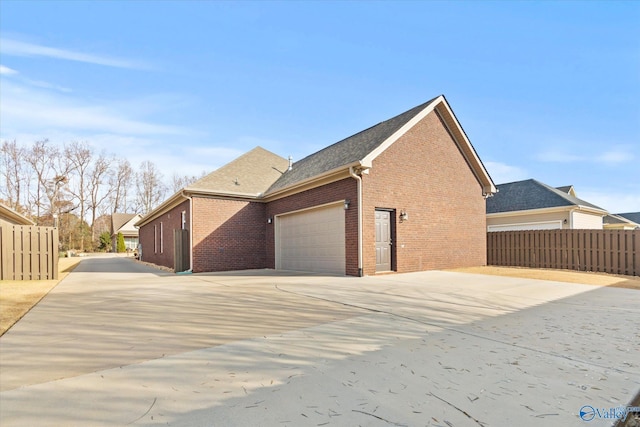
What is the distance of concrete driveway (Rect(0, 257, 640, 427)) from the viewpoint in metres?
2.34

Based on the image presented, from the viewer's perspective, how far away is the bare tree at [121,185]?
4925 centimetres

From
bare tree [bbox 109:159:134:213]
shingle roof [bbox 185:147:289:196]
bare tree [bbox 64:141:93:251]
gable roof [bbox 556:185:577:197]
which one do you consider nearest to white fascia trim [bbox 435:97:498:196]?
shingle roof [bbox 185:147:289:196]

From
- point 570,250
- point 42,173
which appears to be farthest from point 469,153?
point 42,173

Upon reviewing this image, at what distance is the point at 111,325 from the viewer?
493 centimetres

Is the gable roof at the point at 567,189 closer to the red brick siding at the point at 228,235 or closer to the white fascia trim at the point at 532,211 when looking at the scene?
the white fascia trim at the point at 532,211

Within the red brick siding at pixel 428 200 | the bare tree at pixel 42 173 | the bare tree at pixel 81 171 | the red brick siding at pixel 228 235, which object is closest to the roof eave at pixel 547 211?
the red brick siding at pixel 428 200

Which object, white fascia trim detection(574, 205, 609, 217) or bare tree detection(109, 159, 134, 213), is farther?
bare tree detection(109, 159, 134, 213)

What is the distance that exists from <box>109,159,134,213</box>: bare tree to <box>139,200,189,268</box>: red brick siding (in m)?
30.3

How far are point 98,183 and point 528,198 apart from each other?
5268cm

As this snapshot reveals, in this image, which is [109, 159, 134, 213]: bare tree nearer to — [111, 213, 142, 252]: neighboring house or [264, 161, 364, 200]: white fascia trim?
[111, 213, 142, 252]: neighboring house

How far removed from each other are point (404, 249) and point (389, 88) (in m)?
7.52

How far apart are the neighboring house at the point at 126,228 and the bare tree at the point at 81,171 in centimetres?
380

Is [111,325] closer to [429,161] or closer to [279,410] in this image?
[279,410]

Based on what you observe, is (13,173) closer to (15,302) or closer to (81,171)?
(81,171)
